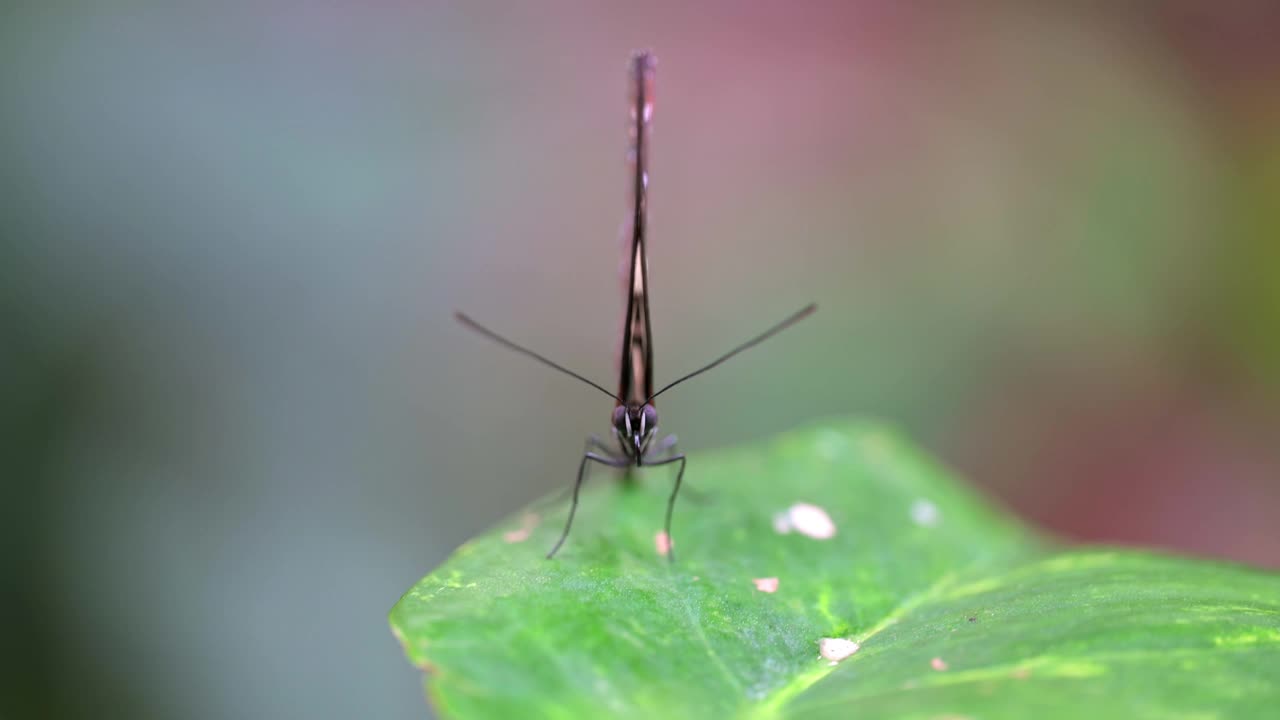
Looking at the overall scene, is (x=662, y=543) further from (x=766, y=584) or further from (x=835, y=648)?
(x=835, y=648)

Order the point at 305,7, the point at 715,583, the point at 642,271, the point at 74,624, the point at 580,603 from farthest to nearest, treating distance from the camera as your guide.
Result: 1. the point at 305,7
2. the point at 74,624
3. the point at 642,271
4. the point at 715,583
5. the point at 580,603

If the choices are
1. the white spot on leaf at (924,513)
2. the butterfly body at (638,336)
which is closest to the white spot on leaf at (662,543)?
the butterfly body at (638,336)

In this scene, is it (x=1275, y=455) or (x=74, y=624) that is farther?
(x=1275, y=455)

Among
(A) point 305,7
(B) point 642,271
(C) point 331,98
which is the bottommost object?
(B) point 642,271

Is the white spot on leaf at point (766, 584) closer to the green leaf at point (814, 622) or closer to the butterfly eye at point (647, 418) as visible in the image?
the green leaf at point (814, 622)

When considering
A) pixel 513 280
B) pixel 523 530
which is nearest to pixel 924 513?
pixel 523 530

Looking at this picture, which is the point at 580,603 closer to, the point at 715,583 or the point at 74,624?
the point at 715,583

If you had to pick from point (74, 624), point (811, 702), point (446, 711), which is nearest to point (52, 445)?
point (74, 624)

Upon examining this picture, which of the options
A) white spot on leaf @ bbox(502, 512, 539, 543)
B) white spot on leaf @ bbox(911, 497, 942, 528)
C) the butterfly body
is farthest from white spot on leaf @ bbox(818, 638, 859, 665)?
white spot on leaf @ bbox(911, 497, 942, 528)
